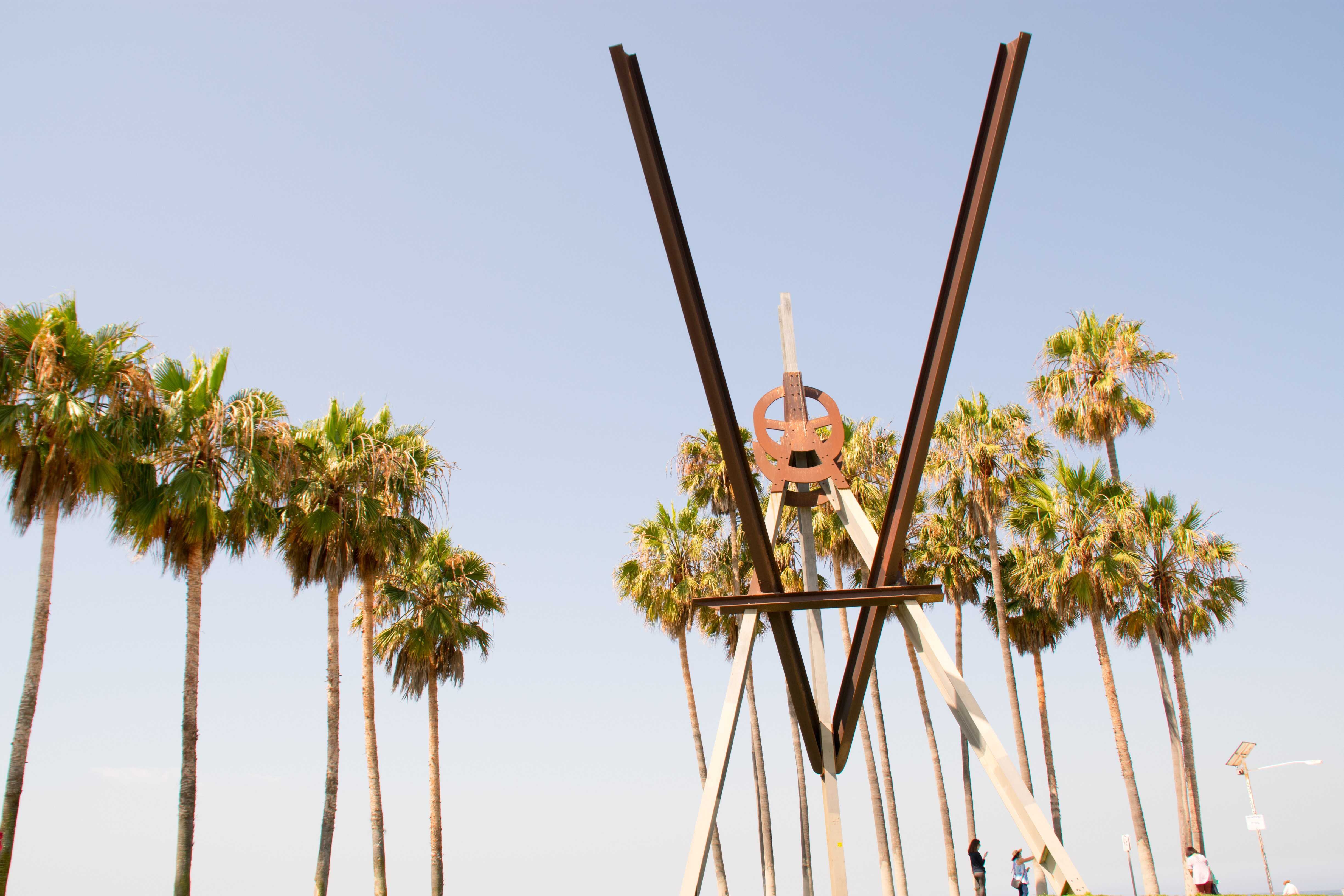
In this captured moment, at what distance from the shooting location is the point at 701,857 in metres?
11.0

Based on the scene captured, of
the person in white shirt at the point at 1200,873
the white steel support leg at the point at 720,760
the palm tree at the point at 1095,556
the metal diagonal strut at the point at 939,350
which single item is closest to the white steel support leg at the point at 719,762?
the white steel support leg at the point at 720,760

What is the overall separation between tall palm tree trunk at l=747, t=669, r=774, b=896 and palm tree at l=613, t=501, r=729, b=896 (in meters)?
1.44

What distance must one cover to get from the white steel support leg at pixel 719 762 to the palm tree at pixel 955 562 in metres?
20.3

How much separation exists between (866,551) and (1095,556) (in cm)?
1586

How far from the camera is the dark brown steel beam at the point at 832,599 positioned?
11.4 metres

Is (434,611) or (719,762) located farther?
(434,611)

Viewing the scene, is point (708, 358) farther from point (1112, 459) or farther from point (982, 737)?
point (1112, 459)

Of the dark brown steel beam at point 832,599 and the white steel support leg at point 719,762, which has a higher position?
the dark brown steel beam at point 832,599

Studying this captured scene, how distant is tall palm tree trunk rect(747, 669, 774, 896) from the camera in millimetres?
29391

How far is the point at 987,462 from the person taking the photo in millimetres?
29422

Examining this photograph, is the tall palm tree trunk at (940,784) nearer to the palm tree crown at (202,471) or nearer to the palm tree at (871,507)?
the palm tree at (871,507)

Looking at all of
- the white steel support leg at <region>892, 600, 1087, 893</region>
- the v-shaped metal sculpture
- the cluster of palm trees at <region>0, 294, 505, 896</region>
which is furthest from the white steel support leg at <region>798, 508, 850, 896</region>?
the cluster of palm trees at <region>0, 294, 505, 896</region>

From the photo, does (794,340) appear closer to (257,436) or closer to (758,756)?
(257,436)

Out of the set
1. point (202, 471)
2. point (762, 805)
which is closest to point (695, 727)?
point (762, 805)
